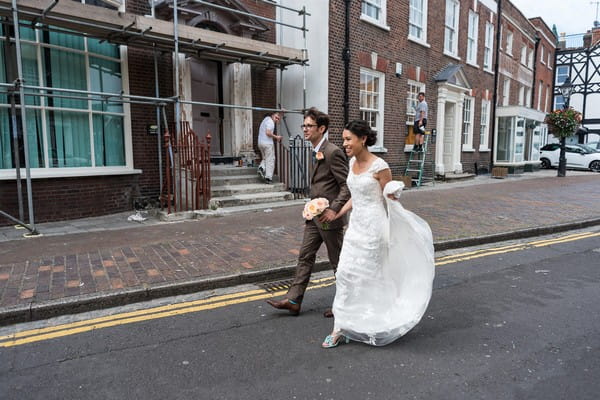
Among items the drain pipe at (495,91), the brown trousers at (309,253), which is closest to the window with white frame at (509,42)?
the drain pipe at (495,91)

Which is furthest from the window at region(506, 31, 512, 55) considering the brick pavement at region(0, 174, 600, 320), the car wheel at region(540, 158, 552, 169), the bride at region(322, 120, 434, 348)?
the bride at region(322, 120, 434, 348)

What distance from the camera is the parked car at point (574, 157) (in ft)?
80.9

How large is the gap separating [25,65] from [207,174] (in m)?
3.75

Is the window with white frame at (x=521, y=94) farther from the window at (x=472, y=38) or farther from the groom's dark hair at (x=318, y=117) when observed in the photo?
the groom's dark hair at (x=318, y=117)

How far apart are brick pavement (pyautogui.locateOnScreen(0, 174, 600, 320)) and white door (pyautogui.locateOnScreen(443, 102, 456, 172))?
7.24 m

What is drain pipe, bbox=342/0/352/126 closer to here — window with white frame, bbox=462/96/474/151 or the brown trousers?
window with white frame, bbox=462/96/474/151

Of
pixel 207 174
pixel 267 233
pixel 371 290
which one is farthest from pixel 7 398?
pixel 207 174

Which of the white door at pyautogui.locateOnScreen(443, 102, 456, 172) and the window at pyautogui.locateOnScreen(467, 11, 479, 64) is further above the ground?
the window at pyautogui.locateOnScreen(467, 11, 479, 64)

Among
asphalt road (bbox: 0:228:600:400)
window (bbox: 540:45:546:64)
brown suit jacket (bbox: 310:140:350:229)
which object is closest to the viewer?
asphalt road (bbox: 0:228:600:400)

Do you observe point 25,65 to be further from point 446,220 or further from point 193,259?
point 446,220

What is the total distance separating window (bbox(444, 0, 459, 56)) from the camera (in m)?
16.5

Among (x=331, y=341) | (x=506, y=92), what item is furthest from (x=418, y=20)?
(x=331, y=341)

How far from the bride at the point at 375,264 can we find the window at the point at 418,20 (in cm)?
1275

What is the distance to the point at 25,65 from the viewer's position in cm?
766
